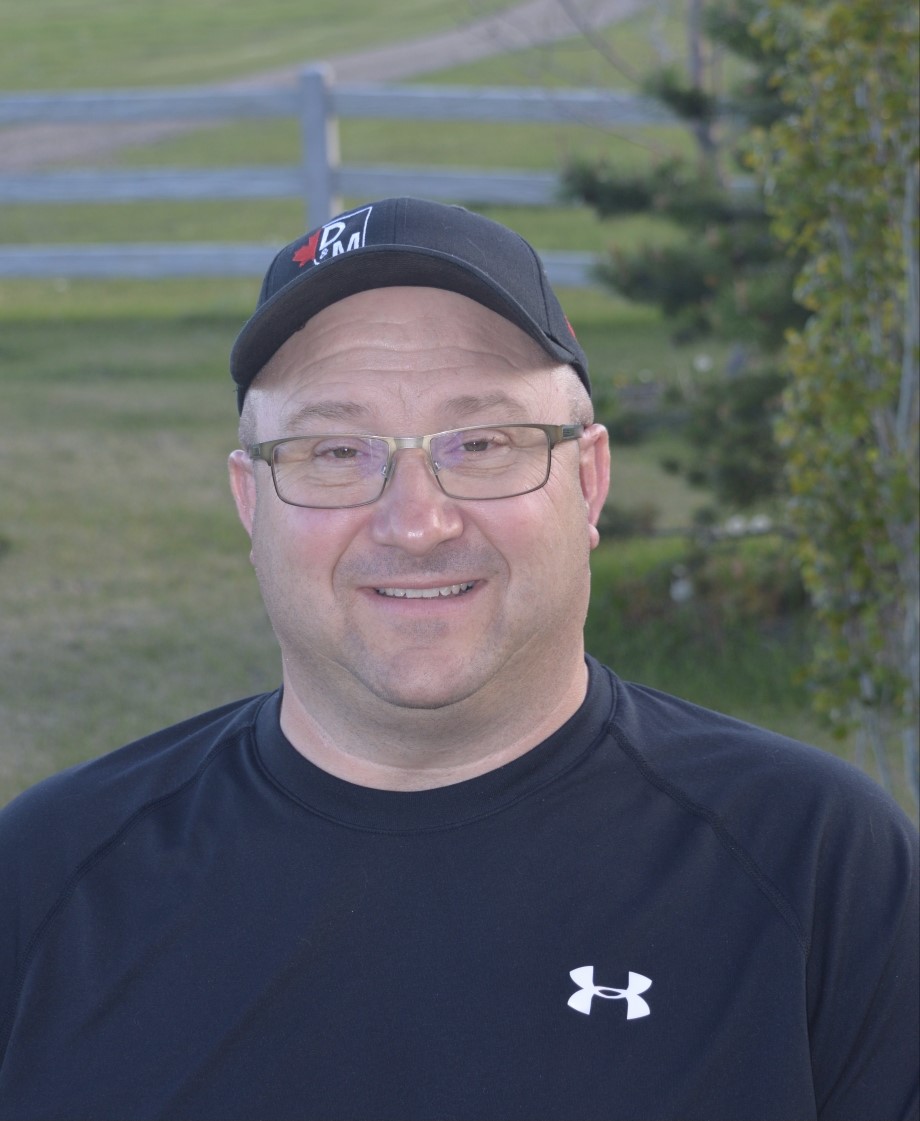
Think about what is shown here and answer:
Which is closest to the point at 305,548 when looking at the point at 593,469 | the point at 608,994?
the point at 593,469

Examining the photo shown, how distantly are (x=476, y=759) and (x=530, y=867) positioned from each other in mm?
178

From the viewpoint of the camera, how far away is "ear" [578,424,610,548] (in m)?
2.02

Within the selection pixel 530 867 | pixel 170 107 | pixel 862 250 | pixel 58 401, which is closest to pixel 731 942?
pixel 530 867

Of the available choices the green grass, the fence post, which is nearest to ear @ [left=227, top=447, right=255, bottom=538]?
the fence post

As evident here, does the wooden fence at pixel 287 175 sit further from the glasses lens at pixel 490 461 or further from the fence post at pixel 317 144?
the glasses lens at pixel 490 461

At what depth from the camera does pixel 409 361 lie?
1.86 metres

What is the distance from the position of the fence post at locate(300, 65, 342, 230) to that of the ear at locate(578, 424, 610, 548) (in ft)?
21.4

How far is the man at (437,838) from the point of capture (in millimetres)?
Result: 1625

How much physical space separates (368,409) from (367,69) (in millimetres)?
22134

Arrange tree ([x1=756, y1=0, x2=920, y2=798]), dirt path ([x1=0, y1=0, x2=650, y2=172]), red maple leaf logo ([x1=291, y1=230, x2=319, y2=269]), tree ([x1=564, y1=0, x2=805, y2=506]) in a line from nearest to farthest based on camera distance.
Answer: red maple leaf logo ([x1=291, y1=230, x2=319, y2=269])
tree ([x1=756, y1=0, x2=920, y2=798])
tree ([x1=564, y1=0, x2=805, y2=506])
dirt path ([x1=0, y1=0, x2=650, y2=172])

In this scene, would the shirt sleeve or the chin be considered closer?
the shirt sleeve

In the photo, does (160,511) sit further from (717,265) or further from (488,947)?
(488,947)

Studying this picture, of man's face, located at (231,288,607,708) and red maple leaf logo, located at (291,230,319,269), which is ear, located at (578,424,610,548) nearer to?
man's face, located at (231,288,607,708)

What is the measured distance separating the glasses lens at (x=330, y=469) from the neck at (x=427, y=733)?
240 millimetres
